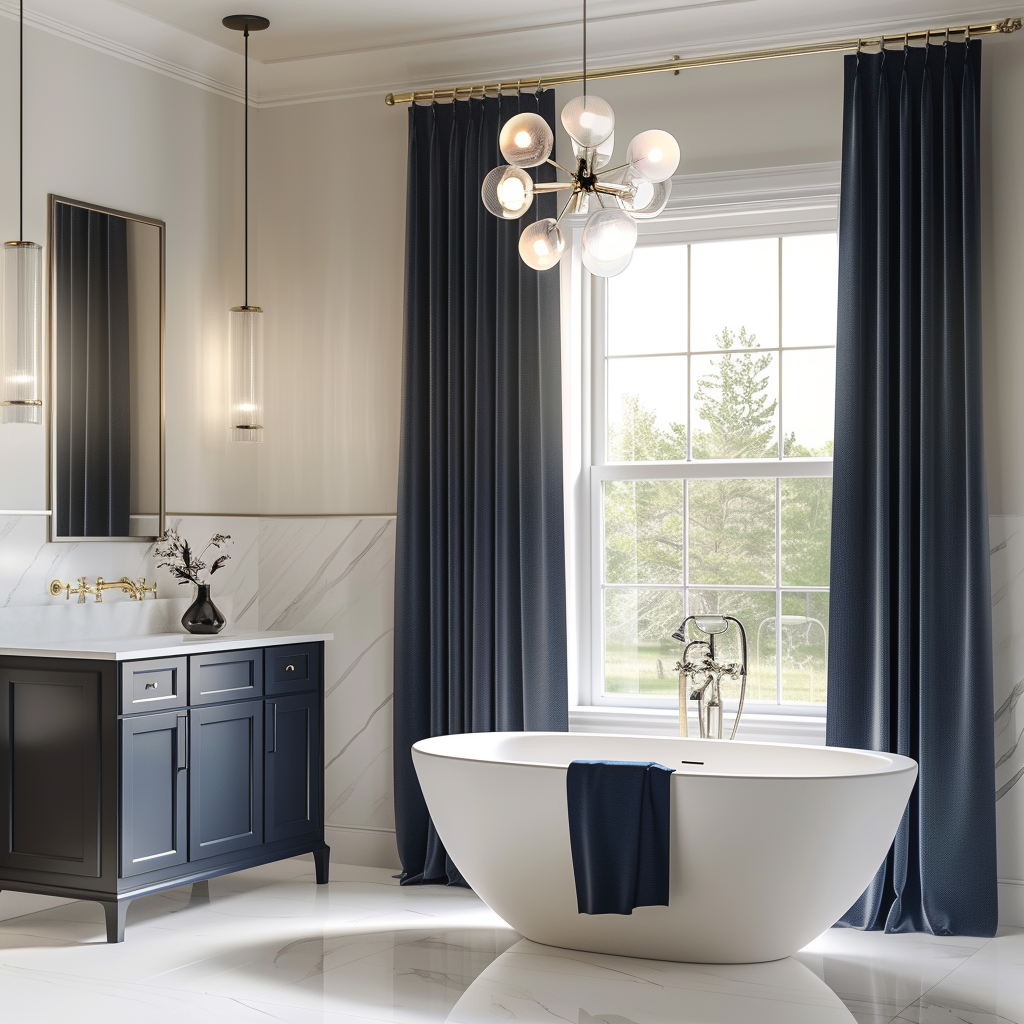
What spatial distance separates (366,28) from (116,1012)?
11.1 feet

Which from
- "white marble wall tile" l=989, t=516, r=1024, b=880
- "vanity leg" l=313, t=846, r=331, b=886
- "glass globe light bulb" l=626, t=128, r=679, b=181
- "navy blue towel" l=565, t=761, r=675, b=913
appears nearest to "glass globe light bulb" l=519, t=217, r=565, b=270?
"glass globe light bulb" l=626, t=128, r=679, b=181

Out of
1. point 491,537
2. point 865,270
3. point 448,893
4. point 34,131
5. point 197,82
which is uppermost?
point 197,82

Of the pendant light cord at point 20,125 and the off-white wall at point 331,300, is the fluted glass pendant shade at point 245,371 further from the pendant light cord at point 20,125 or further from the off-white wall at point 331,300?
the pendant light cord at point 20,125

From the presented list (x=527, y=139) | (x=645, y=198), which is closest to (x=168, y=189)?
(x=527, y=139)

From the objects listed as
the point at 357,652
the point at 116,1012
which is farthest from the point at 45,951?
the point at 357,652

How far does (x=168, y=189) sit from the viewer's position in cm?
495

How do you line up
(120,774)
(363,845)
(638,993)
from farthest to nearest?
(363,845)
(120,774)
(638,993)

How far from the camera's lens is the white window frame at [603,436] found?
453cm

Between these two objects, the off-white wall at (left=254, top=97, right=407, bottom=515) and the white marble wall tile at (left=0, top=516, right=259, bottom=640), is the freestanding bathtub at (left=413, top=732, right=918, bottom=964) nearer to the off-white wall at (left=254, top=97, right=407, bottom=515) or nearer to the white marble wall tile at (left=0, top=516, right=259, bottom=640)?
the white marble wall tile at (left=0, top=516, right=259, bottom=640)

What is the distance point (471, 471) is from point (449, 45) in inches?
61.9

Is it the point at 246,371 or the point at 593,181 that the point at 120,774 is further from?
the point at 593,181

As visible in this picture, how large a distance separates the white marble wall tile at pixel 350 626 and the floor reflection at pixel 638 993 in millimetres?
1399

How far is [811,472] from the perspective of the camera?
462cm

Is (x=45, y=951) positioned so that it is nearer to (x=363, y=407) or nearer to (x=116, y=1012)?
(x=116, y=1012)
